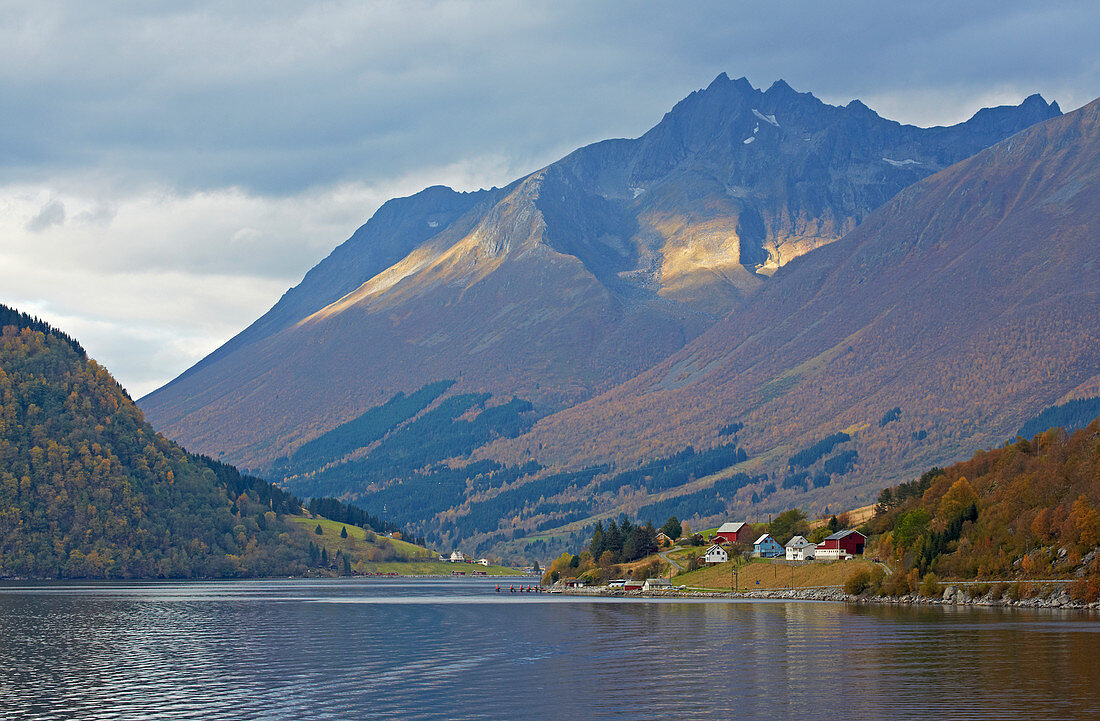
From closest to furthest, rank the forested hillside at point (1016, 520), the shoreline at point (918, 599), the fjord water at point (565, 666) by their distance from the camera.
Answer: the fjord water at point (565, 666) → the shoreline at point (918, 599) → the forested hillside at point (1016, 520)

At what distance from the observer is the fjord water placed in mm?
71750

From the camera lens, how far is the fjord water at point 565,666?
71750 mm

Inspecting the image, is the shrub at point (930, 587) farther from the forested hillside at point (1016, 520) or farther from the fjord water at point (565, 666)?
the fjord water at point (565, 666)

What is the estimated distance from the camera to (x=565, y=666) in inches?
3681

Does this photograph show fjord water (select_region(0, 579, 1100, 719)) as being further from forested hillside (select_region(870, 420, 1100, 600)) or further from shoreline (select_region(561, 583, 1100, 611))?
forested hillside (select_region(870, 420, 1100, 600))

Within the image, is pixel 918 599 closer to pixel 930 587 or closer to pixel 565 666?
pixel 930 587

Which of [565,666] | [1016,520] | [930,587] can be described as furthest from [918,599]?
[565,666]

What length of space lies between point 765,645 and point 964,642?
16.1m

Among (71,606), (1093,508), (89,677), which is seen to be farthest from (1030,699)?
(71,606)

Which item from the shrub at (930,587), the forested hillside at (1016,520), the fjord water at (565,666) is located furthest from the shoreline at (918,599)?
the fjord water at (565,666)

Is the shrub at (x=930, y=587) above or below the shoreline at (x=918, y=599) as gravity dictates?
above

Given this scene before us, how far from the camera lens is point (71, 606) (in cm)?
17500

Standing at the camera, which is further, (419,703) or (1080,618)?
(1080,618)

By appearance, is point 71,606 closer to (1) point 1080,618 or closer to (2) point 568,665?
(2) point 568,665
